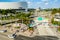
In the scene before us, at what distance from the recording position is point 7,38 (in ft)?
76.6

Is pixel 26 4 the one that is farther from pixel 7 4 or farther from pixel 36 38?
pixel 36 38

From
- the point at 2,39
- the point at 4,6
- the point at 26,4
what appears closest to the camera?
the point at 2,39

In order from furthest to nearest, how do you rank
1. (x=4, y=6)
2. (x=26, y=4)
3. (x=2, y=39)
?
(x=26, y=4) < (x=4, y=6) < (x=2, y=39)

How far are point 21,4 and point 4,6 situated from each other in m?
13.6

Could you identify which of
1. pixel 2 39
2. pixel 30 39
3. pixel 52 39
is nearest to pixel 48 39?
pixel 52 39

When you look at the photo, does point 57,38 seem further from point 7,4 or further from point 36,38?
point 7,4

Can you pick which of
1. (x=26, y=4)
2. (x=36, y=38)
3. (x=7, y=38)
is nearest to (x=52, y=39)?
(x=36, y=38)

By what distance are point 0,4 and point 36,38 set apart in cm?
9404

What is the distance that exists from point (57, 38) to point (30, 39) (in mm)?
4253

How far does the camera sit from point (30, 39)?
23.0 m

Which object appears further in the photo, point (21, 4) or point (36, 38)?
point (21, 4)

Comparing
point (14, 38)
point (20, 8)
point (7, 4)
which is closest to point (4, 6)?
point (7, 4)

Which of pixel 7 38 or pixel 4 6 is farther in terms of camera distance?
pixel 4 6

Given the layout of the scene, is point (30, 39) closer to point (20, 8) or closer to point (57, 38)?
point (57, 38)
